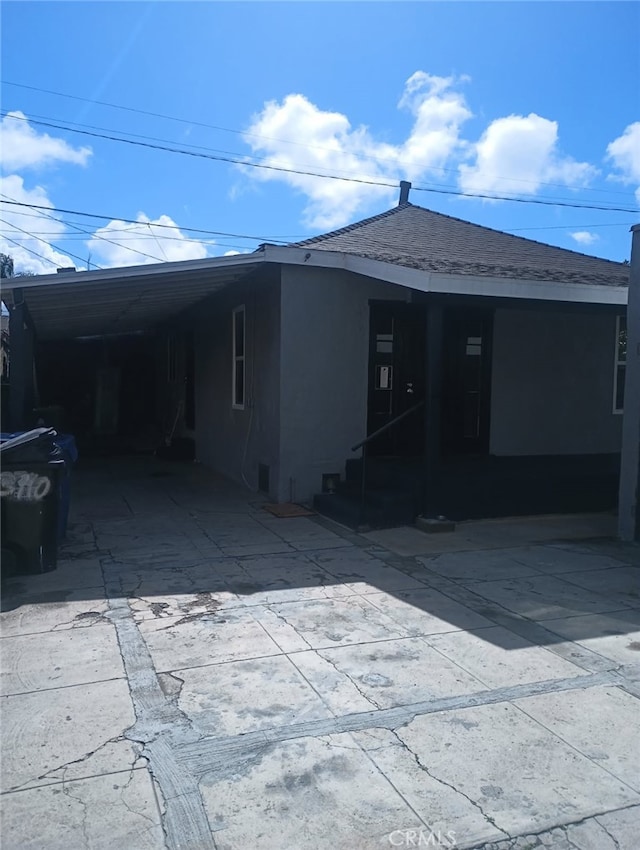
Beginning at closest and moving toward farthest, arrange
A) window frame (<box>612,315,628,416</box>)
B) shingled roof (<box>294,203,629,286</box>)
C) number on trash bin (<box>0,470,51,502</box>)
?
1. number on trash bin (<box>0,470,51,502</box>)
2. shingled roof (<box>294,203,629,286</box>)
3. window frame (<box>612,315,628,416</box>)

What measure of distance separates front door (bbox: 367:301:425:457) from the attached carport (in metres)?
2.01

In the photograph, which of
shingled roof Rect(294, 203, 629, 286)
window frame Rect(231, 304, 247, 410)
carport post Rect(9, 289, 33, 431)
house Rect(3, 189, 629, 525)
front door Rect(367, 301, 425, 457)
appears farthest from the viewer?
window frame Rect(231, 304, 247, 410)

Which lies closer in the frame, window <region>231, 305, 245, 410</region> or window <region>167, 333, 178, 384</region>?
window <region>231, 305, 245, 410</region>

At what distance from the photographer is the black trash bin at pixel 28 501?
5.58 m

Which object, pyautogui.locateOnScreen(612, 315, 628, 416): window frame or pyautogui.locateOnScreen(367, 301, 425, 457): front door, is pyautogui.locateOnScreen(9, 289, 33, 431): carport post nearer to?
pyautogui.locateOnScreen(367, 301, 425, 457): front door

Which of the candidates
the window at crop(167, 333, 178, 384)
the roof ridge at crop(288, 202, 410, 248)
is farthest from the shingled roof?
the window at crop(167, 333, 178, 384)

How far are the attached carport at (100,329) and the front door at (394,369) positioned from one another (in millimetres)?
2009

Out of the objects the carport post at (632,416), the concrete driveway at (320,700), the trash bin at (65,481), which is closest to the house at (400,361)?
the carport post at (632,416)

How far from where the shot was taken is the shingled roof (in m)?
7.87

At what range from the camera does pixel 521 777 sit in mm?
2941

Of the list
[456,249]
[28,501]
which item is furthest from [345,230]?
[28,501]

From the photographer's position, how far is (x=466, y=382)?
32.1ft

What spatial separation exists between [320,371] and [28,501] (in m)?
4.30

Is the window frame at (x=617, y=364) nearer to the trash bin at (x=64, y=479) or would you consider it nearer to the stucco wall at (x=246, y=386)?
the stucco wall at (x=246, y=386)
